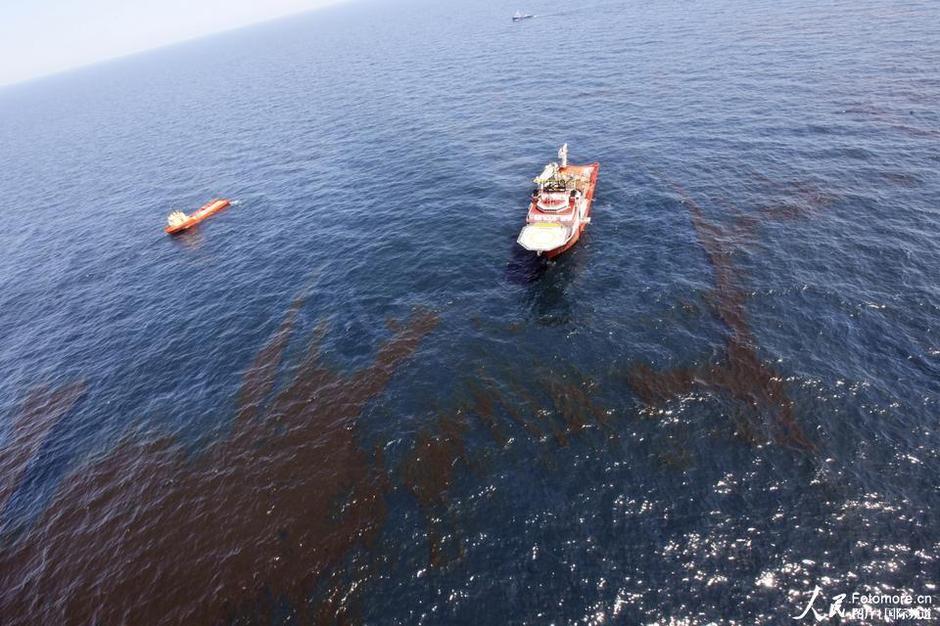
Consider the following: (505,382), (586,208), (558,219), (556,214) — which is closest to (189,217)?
(556,214)

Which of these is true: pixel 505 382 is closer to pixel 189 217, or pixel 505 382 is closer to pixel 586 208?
pixel 586 208

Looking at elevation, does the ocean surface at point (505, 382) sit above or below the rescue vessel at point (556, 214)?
below

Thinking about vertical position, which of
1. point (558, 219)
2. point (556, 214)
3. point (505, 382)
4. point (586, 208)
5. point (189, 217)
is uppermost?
point (189, 217)

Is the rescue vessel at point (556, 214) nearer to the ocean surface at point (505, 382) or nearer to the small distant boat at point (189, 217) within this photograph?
the ocean surface at point (505, 382)

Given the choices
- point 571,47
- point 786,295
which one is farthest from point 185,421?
point 571,47

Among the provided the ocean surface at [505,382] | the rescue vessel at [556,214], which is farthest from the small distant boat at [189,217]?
the rescue vessel at [556,214]

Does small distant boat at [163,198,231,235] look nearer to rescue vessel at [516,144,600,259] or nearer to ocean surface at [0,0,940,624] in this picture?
ocean surface at [0,0,940,624]
